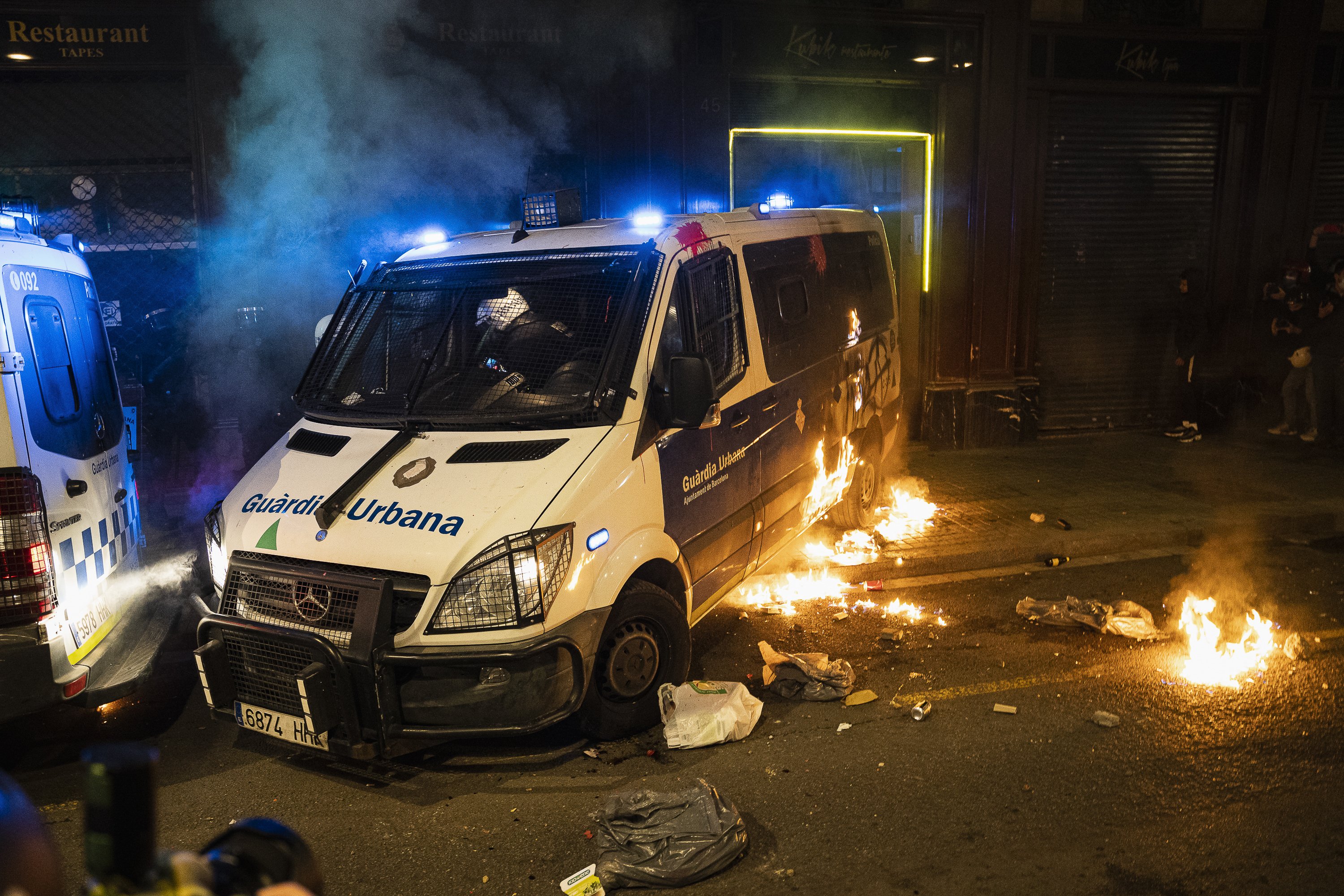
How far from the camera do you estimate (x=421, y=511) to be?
146 inches

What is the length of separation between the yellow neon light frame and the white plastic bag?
20.6 feet

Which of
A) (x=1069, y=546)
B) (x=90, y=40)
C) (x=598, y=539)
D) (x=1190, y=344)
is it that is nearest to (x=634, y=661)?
(x=598, y=539)

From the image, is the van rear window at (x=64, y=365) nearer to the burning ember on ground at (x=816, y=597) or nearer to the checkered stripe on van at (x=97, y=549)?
the checkered stripe on van at (x=97, y=549)

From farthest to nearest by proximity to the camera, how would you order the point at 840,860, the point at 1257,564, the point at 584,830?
the point at 1257,564
the point at 584,830
the point at 840,860

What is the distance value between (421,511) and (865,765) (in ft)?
7.17

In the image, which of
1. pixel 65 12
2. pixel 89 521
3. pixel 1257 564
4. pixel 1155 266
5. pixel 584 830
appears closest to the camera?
pixel 584 830

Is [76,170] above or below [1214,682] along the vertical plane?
above

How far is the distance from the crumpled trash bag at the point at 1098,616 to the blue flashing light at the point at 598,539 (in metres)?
3.12

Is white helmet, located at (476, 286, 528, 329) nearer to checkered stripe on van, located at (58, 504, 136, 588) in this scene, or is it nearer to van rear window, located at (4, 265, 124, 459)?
van rear window, located at (4, 265, 124, 459)

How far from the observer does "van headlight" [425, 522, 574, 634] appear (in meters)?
3.55

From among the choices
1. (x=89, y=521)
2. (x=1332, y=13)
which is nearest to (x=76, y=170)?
(x=89, y=521)

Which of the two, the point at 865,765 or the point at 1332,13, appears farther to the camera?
the point at 1332,13

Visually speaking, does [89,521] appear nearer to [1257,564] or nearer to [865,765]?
[865,765]

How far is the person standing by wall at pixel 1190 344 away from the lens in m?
10.9
